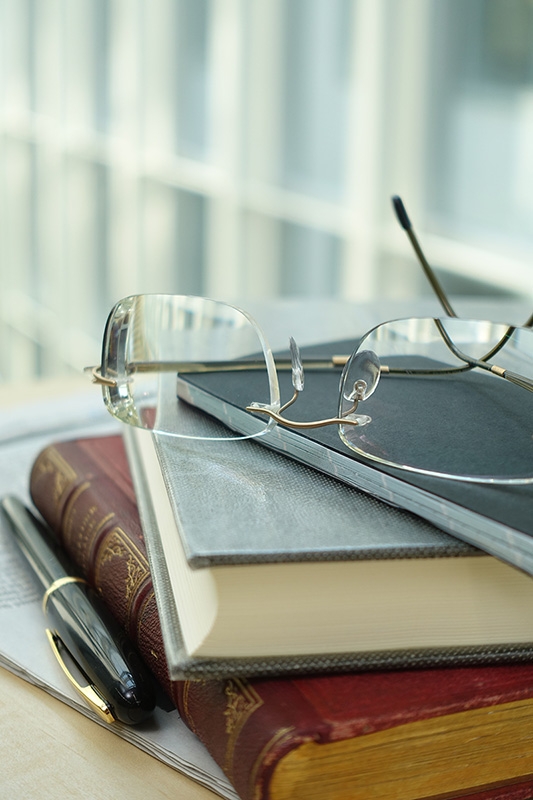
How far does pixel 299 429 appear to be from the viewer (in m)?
0.35

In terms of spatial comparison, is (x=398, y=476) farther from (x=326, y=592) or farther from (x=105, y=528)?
(x=105, y=528)

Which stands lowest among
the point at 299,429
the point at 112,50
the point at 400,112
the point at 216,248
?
the point at 216,248

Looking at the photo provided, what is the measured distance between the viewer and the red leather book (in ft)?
0.85

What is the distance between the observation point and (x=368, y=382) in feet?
1.19

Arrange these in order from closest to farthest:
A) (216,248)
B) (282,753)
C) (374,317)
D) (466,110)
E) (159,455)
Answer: (282,753) < (159,455) < (374,317) < (466,110) < (216,248)

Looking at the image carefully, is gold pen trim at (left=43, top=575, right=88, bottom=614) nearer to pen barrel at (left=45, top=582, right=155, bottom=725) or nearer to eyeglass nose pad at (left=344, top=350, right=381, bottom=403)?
pen barrel at (left=45, top=582, right=155, bottom=725)

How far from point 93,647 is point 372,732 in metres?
0.14

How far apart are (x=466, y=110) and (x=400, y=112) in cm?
10

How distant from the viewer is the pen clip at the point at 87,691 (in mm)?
332

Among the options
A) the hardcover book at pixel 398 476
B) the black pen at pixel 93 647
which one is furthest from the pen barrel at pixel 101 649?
the hardcover book at pixel 398 476

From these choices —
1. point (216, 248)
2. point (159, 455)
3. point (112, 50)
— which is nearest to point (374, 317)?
point (159, 455)

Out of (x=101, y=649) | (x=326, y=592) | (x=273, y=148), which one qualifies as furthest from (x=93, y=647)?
(x=273, y=148)

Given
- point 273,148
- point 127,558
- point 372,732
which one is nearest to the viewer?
point 372,732

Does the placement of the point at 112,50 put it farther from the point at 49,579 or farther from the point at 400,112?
the point at 49,579
